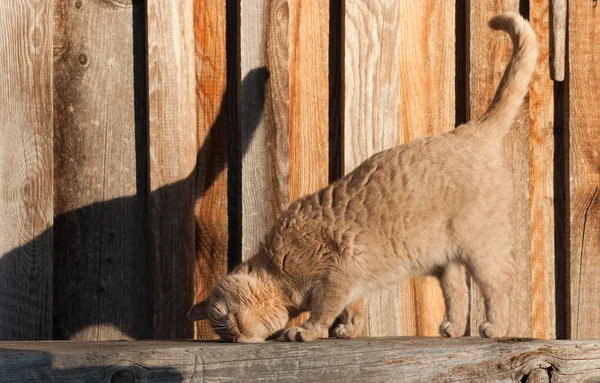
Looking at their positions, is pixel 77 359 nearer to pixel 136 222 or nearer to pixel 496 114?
pixel 136 222

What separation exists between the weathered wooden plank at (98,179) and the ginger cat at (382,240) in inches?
19.3

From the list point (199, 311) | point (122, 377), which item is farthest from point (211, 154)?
point (122, 377)

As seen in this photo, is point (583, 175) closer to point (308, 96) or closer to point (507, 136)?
point (507, 136)

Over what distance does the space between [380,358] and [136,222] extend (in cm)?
150

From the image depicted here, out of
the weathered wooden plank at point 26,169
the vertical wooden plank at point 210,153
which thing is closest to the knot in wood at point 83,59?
the weathered wooden plank at point 26,169

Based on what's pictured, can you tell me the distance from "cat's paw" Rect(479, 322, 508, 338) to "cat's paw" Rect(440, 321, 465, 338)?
188 mm

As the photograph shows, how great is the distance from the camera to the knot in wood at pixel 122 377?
93.7 inches

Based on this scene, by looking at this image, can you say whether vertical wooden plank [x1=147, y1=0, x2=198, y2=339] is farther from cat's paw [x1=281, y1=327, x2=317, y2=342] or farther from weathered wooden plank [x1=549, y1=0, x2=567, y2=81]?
weathered wooden plank [x1=549, y1=0, x2=567, y2=81]

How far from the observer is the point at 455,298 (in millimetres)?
3420

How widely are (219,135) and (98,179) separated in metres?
0.57

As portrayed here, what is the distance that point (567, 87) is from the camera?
12.5 feet

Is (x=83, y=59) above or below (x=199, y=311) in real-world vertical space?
above

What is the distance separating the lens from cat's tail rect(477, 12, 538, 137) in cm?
333

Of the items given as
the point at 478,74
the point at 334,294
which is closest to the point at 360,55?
the point at 478,74
